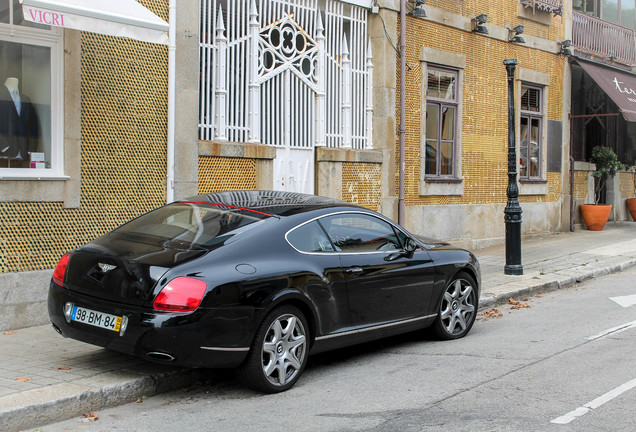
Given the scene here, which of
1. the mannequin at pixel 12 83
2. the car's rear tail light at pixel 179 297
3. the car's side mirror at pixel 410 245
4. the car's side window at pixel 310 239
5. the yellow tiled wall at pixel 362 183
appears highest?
the mannequin at pixel 12 83

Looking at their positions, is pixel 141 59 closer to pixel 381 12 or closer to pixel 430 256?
pixel 430 256

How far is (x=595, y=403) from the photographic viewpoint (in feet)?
18.3

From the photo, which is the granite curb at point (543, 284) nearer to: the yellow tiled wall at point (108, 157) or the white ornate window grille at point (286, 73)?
the white ornate window grille at point (286, 73)

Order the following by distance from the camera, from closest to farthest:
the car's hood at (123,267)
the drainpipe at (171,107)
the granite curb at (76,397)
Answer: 1. the granite curb at (76,397)
2. the car's hood at (123,267)
3. the drainpipe at (171,107)

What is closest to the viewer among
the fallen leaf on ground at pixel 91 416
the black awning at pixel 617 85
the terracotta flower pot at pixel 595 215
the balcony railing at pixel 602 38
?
the fallen leaf on ground at pixel 91 416

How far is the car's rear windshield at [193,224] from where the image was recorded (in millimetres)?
6059

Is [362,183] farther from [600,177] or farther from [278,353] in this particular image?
[600,177]

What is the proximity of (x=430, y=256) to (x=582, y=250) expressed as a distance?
9.06 m

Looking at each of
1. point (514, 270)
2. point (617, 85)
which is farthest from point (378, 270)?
point (617, 85)

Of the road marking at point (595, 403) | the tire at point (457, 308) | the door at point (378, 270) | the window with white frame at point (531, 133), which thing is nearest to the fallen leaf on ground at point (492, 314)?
Result: the tire at point (457, 308)

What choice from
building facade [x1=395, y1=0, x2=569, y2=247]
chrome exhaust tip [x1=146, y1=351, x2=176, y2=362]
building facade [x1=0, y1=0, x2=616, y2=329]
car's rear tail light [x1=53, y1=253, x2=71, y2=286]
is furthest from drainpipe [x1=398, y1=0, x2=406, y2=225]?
chrome exhaust tip [x1=146, y1=351, x2=176, y2=362]

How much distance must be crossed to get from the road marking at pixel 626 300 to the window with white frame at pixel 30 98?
776cm

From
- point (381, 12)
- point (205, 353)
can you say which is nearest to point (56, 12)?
point (205, 353)

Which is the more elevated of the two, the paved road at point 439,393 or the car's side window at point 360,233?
the car's side window at point 360,233
